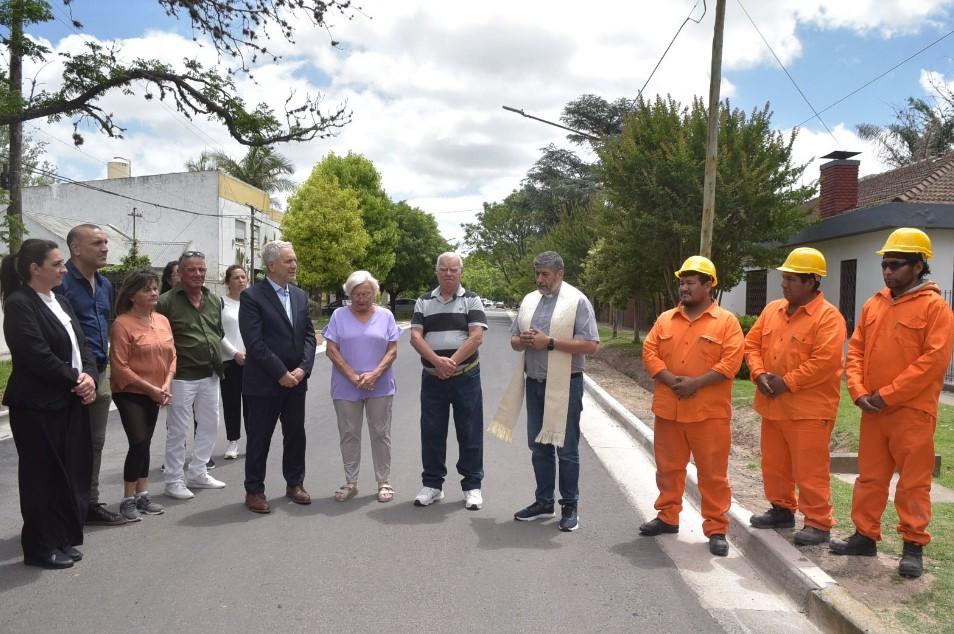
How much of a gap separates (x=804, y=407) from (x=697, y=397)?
664mm

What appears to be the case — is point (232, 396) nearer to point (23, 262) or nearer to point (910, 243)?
point (23, 262)

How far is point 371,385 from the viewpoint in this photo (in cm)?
602

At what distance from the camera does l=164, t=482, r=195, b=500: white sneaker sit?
240 inches

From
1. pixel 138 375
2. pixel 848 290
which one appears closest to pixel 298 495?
pixel 138 375

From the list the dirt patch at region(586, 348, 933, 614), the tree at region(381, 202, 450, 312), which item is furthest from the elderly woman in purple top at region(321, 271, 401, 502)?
the tree at region(381, 202, 450, 312)

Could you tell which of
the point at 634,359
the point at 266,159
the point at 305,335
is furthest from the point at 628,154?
the point at 266,159

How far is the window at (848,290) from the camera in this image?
18.8 meters

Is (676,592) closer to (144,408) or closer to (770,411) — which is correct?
(770,411)

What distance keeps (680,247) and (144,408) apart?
1456 cm

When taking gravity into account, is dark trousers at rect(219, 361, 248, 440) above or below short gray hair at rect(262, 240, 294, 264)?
below

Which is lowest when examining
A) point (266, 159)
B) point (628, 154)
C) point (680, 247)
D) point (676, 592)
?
point (676, 592)

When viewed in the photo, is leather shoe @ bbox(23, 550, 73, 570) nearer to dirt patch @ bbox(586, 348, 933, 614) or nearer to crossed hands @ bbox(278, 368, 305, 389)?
crossed hands @ bbox(278, 368, 305, 389)

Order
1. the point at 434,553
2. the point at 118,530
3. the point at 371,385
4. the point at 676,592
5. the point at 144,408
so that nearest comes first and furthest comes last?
the point at 676,592, the point at 434,553, the point at 118,530, the point at 144,408, the point at 371,385

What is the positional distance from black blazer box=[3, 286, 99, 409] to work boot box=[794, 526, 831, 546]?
4.65 m
